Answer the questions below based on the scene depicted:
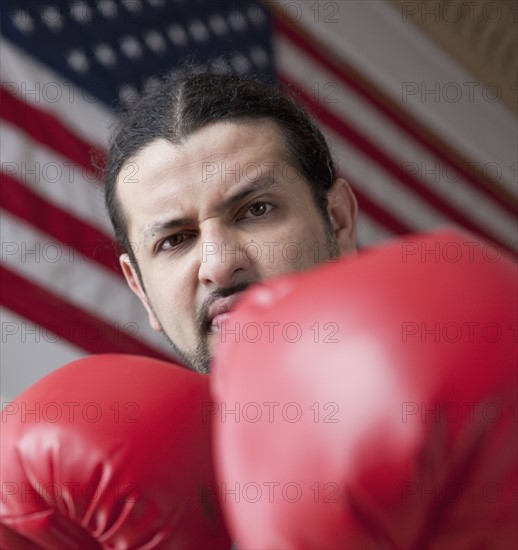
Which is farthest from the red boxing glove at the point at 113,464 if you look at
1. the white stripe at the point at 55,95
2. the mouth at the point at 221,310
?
the white stripe at the point at 55,95

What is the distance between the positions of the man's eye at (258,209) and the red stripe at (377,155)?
1.25 meters

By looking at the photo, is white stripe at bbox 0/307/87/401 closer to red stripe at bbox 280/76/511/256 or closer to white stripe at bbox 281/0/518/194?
red stripe at bbox 280/76/511/256

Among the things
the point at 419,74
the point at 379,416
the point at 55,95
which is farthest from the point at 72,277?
the point at 379,416

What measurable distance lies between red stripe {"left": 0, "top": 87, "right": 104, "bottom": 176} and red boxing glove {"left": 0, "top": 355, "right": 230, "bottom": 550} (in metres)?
1.26

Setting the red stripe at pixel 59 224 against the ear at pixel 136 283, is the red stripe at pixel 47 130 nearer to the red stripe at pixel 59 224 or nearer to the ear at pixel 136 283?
the red stripe at pixel 59 224

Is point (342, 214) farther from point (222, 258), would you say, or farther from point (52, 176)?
point (52, 176)


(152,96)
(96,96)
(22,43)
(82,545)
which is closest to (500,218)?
(96,96)

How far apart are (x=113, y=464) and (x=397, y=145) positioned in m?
2.09

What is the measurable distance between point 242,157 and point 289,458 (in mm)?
664

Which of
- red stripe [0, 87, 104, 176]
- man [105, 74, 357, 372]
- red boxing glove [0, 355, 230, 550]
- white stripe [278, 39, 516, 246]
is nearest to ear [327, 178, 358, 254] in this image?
man [105, 74, 357, 372]

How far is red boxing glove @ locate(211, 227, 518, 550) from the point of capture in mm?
501

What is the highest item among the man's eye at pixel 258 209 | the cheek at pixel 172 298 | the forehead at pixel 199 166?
the forehead at pixel 199 166

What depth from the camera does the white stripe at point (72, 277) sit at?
186 cm

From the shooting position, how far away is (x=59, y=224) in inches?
75.5
